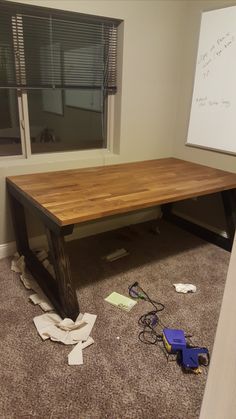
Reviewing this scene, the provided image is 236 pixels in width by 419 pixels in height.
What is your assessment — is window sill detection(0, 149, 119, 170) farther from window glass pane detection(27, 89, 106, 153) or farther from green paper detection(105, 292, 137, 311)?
green paper detection(105, 292, 137, 311)

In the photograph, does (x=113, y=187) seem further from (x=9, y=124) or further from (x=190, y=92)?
(x=190, y=92)

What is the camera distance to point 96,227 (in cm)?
285

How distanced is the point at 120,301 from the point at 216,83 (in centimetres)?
192

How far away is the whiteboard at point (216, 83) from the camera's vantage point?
237 centimetres

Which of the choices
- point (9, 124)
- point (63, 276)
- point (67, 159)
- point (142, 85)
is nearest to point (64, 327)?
point (63, 276)

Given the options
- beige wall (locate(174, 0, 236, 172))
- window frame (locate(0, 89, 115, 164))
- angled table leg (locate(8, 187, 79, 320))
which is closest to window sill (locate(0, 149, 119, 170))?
window frame (locate(0, 89, 115, 164))

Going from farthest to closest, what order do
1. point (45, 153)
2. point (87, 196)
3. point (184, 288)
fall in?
1. point (45, 153)
2. point (184, 288)
3. point (87, 196)

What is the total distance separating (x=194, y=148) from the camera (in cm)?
287

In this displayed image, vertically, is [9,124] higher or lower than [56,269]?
higher

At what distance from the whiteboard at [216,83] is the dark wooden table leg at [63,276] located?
168 centimetres

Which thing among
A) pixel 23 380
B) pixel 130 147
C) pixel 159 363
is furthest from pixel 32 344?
pixel 130 147

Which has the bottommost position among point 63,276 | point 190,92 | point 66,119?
point 63,276

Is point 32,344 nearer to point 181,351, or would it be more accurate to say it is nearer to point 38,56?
point 181,351

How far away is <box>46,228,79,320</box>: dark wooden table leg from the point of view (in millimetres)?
1668
